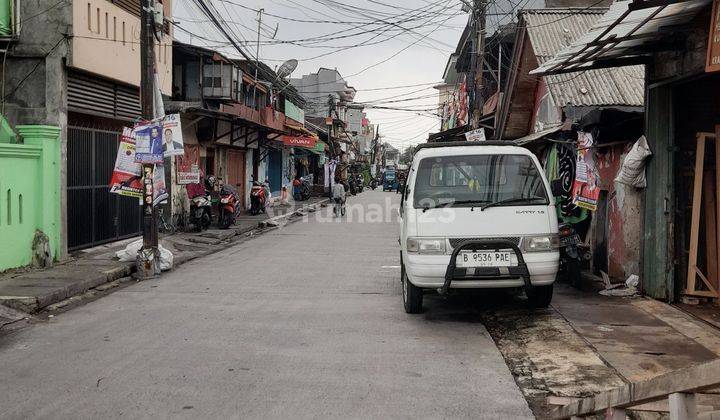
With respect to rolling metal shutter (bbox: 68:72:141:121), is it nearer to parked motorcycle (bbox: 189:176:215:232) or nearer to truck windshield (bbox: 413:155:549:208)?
parked motorcycle (bbox: 189:176:215:232)

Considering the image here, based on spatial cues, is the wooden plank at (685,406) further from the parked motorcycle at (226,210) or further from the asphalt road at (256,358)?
the parked motorcycle at (226,210)

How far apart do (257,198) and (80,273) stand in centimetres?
1633

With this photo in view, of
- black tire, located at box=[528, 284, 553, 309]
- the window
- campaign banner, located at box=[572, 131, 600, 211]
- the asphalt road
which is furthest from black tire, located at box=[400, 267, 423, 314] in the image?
the window

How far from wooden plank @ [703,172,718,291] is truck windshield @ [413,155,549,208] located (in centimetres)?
239

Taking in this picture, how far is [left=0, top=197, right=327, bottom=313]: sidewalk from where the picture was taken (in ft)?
29.6

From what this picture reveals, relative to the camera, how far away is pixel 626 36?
7508 mm

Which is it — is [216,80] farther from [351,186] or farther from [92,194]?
[351,186]

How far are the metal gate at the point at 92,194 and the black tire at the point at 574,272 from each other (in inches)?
383

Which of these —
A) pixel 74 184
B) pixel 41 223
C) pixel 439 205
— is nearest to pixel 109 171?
pixel 74 184

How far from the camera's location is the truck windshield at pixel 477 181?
8.28m

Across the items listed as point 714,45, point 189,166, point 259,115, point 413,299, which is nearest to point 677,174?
point 714,45

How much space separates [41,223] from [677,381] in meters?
11.6

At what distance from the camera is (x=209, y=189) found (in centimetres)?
2186

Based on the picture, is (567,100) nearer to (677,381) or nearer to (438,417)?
(438,417)
